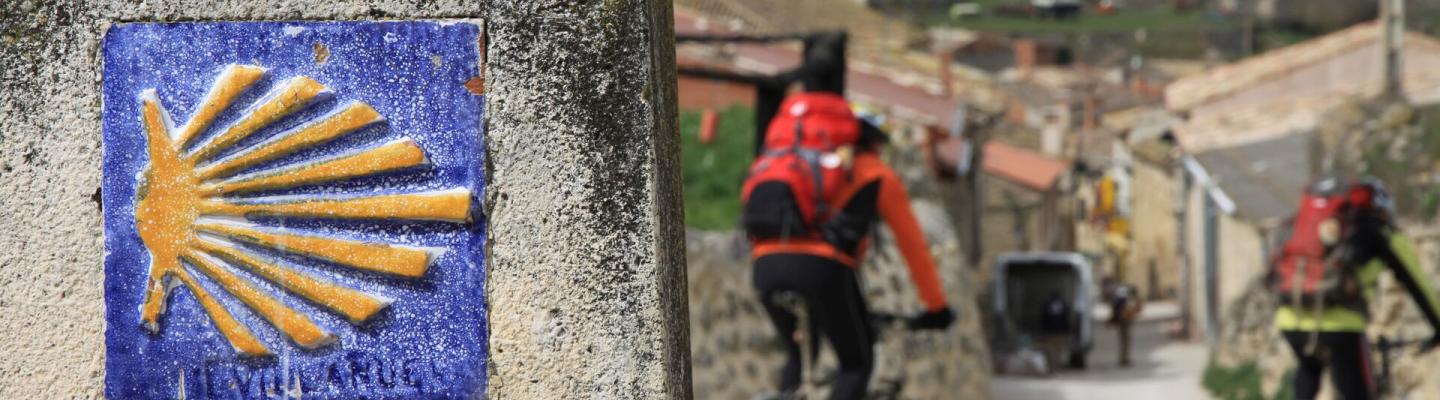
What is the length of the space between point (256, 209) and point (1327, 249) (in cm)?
469

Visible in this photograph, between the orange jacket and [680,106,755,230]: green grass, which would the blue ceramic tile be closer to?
the orange jacket

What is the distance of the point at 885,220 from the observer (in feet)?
19.6

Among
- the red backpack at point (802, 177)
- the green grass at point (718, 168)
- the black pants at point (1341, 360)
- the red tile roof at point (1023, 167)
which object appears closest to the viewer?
the red backpack at point (802, 177)

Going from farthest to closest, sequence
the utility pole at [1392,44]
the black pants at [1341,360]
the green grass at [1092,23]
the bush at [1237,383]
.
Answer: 1. the green grass at [1092,23]
2. the utility pole at [1392,44]
3. the bush at [1237,383]
4. the black pants at [1341,360]

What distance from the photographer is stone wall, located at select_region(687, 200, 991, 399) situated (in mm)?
9422

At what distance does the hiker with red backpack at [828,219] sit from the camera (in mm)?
5883

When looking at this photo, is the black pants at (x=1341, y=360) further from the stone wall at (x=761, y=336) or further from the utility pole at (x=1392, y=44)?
the utility pole at (x=1392, y=44)

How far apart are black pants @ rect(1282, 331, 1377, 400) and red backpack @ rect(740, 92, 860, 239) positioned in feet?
6.50

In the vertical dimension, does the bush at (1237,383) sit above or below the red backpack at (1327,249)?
below

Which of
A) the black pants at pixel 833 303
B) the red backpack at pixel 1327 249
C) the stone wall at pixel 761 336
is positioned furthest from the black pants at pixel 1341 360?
the stone wall at pixel 761 336

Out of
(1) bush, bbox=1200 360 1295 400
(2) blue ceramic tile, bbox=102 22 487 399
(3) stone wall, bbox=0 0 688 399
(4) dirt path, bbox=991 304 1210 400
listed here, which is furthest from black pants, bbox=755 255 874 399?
(4) dirt path, bbox=991 304 1210 400

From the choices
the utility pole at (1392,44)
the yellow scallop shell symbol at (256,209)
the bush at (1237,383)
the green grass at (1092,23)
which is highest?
the green grass at (1092,23)

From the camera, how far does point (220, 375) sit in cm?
286

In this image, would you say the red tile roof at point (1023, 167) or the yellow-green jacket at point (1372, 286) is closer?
the yellow-green jacket at point (1372, 286)
